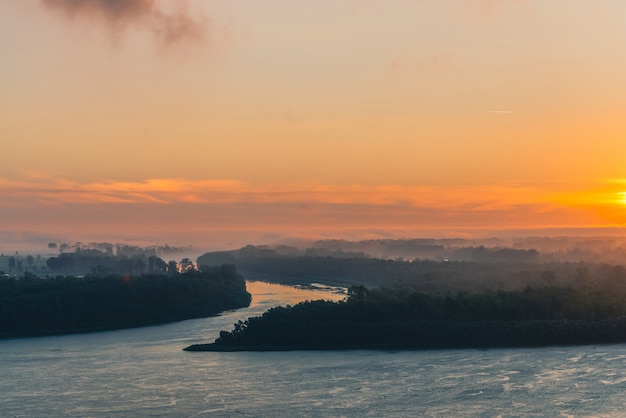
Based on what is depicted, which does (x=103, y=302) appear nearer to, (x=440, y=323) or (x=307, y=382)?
(x=440, y=323)

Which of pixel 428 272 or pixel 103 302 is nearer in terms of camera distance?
pixel 103 302

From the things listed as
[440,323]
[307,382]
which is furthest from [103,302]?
[307,382]

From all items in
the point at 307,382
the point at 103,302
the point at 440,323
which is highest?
the point at 103,302

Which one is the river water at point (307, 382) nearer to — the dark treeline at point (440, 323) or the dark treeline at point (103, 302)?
the dark treeline at point (440, 323)

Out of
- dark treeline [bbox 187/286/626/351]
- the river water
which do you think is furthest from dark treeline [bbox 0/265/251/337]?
dark treeline [bbox 187/286/626/351]

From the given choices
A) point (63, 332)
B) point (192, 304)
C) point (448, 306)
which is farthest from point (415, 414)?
point (192, 304)
